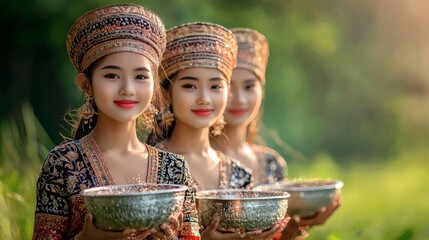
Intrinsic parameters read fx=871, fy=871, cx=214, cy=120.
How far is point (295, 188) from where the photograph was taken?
4309 mm

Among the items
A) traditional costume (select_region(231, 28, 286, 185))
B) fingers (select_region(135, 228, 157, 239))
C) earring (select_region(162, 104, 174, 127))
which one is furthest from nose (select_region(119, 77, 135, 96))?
traditional costume (select_region(231, 28, 286, 185))

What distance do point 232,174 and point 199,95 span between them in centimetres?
48

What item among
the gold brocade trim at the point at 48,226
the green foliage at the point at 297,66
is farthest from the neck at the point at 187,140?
the green foliage at the point at 297,66

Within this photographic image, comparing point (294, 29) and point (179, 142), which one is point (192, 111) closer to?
point (179, 142)

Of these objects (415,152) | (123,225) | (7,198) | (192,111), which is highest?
(415,152)

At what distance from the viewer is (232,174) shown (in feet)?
14.7

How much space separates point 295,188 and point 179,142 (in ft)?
2.10

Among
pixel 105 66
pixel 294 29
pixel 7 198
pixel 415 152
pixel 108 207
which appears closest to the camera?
pixel 108 207

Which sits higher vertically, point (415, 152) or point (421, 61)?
point (421, 61)

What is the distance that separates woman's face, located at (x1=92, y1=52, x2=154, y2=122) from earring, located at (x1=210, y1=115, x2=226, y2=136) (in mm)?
1100

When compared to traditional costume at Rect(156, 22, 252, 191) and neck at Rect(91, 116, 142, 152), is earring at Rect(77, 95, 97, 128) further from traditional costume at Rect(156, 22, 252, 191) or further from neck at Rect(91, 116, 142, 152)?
traditional costume at Rect(156, 22, 252, 191)

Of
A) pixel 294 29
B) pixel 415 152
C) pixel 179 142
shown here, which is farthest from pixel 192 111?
pixel 415 152

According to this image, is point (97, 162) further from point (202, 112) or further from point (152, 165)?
point (202, 112)

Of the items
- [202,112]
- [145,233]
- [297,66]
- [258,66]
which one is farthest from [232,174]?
[297,66]
